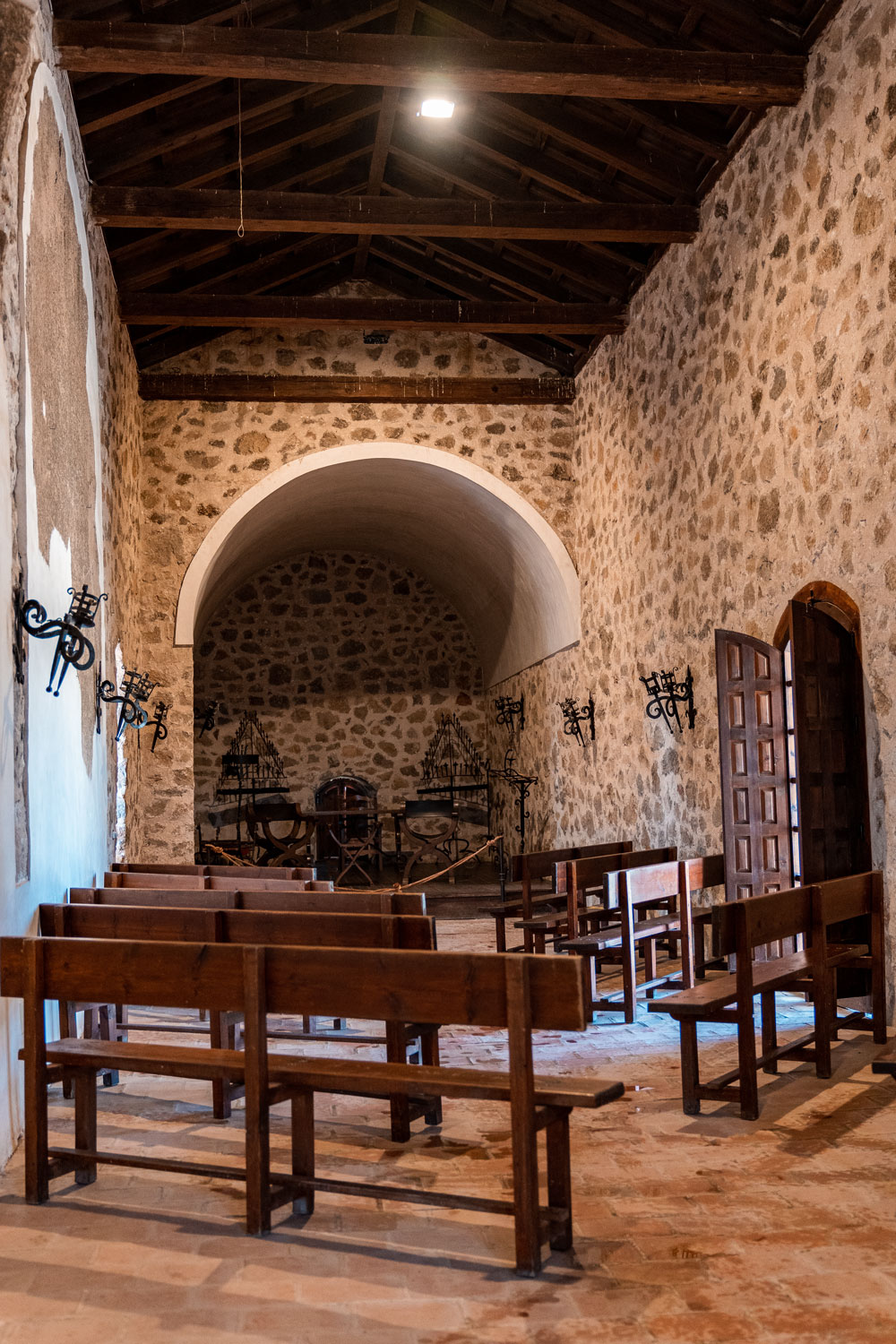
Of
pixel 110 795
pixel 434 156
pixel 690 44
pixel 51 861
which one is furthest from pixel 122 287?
pixel 51 861

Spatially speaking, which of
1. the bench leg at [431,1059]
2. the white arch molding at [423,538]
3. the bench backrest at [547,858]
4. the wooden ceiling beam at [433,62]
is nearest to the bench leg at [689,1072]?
the bench leg at [431,1059]

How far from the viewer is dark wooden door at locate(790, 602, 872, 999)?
577 cm

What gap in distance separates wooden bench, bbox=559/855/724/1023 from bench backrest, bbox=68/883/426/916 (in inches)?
57.1

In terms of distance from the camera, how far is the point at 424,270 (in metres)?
10.7

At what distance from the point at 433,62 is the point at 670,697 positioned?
446 centimetres

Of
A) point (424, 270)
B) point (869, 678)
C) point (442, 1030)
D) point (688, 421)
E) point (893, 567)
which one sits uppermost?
point (424, 270)

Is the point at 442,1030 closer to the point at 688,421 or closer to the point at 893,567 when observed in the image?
the point at 893,567

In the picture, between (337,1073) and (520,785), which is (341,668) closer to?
(520,785)

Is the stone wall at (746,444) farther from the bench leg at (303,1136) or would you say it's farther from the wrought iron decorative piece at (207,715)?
the wrought iron decorative piece at (207,715)

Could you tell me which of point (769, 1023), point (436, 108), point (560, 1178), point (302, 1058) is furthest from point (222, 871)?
point (436, 108)

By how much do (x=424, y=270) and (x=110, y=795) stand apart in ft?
18.2

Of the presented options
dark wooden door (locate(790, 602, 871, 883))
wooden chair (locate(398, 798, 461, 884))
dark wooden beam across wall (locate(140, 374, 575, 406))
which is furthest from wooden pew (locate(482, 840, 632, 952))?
dark wooden beam across wall (locate(140, 374, 575, 406))

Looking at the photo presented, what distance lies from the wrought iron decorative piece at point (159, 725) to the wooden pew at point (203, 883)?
4.08 m

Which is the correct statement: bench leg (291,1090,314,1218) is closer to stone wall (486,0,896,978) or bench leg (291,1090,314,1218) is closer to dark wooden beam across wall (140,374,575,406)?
stone wall (486,0,896,978)
